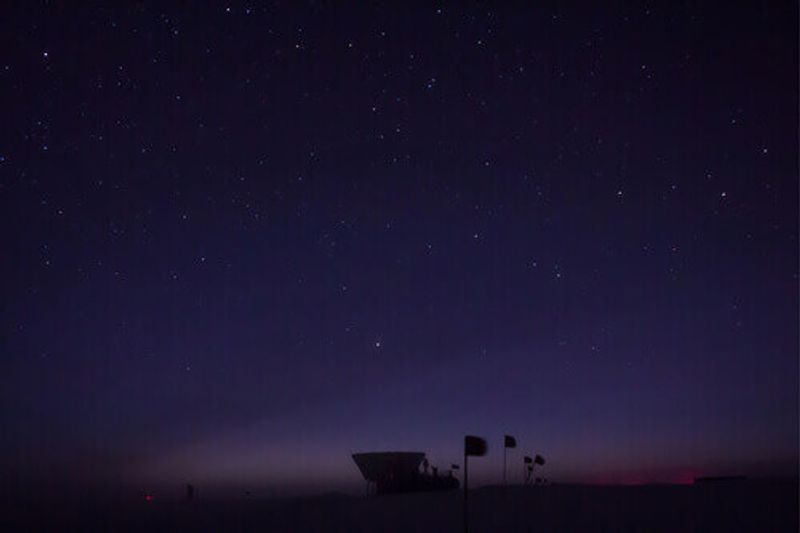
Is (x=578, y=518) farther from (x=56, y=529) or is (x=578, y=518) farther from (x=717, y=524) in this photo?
(x=56, y=529)

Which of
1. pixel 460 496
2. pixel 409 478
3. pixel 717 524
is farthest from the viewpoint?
pixel 409 478

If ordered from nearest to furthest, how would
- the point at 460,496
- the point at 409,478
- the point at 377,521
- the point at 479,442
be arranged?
the point at 479,442, the point at 377,521, the point at 460,496, the point at 409,478

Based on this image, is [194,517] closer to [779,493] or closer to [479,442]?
[479,442]

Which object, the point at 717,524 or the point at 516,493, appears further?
the point at 516,493

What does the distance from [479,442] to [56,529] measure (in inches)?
816

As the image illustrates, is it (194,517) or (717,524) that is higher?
(717,524)

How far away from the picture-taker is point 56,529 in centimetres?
2455

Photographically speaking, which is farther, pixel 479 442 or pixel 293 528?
pixel 293 528

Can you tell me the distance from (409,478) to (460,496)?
7.64 m

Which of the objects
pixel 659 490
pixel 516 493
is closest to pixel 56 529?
pixel 516 493

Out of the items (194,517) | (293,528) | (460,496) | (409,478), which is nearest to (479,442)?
(293,528)

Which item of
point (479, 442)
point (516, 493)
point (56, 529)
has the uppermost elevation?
point (479, 442)

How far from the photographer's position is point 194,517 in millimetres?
25312

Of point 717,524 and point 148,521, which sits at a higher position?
point 717,524
